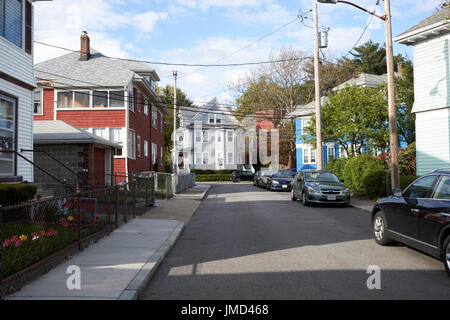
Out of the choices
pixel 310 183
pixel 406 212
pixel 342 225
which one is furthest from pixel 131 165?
pixel 406 212

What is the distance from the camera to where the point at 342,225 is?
11.7 metres

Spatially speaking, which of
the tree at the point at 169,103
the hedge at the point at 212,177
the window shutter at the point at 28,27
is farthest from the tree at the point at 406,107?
the tree at the point at 169,103

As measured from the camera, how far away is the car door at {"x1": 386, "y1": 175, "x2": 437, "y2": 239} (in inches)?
280

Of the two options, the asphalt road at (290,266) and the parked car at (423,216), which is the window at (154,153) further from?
the parked car at (423,216)

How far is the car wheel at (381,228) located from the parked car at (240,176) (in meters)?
42.7

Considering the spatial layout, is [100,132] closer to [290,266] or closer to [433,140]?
[433,140]

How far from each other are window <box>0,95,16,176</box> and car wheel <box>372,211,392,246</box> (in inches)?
395

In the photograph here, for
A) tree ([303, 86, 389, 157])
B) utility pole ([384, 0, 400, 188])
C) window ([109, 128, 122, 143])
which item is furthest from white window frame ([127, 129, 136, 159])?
utility pole ([384, 0, 400, 188])

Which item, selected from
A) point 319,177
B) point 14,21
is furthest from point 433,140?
point 14,21

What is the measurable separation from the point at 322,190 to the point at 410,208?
31.2ft

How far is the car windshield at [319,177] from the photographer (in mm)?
18172
